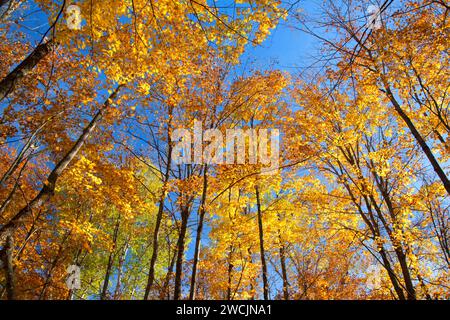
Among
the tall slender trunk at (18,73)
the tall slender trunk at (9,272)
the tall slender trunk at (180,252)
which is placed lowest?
the tall slender trunk at (9,272)

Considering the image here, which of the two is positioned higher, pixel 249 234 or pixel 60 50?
pixel 60 50

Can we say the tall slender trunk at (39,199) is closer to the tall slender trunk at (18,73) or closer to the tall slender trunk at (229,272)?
the tall slender trunk at (18,73)

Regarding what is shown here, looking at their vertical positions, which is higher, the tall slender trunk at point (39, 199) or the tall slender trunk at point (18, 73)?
the tall slender trunk at point (18, 73)

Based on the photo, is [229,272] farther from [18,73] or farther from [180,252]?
[18,73]

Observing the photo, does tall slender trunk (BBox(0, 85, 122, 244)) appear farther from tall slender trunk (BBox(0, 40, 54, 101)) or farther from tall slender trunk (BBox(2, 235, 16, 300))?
tall slender trunk (BBox(0, 40, 54, 101))

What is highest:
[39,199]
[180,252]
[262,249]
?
[262,249]

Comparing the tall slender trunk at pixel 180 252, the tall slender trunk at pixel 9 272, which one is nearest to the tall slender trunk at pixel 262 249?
the tall slender trunk at pixel 180 252

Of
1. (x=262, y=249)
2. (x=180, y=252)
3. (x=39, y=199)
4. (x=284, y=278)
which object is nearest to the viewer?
(x=39, y=199)

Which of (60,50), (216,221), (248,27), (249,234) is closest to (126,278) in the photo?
(216,221)

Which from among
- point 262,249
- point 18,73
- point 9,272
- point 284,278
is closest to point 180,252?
point 9,272

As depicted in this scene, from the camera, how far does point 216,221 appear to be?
1201 centimetres

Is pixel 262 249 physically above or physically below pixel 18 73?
below

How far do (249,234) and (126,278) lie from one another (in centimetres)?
1049

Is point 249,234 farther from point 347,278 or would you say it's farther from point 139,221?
point 139,221
